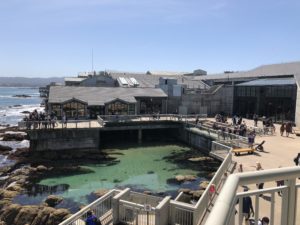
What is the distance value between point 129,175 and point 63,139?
37.4 feet

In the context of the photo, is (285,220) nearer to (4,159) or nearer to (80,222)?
(80,222)

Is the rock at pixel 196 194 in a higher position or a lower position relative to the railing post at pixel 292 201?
lower

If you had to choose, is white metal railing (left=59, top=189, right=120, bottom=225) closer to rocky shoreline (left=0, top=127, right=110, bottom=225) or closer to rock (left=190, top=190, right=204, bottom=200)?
rocky shoreline (left=0, top=127, right=110, bottom=225)

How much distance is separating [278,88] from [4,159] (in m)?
32.3

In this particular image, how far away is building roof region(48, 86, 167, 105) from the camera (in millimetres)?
41031

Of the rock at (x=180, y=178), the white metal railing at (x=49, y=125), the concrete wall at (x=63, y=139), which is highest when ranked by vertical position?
the white metal railing at (x=49, y=125)

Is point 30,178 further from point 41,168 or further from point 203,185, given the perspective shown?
point 203,185

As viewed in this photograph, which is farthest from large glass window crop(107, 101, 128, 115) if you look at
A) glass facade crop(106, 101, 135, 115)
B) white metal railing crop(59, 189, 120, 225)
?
white metal railing crop(59, 189, 120, 225)

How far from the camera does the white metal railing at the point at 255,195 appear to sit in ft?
6.27

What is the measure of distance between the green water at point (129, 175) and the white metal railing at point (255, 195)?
1892 cm

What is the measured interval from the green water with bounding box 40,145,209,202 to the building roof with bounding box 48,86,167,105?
10442mm

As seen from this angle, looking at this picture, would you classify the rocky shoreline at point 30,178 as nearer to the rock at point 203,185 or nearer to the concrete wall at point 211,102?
the rock at point 203,185

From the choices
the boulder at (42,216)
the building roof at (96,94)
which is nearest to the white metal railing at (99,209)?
the boulder at (42,216)

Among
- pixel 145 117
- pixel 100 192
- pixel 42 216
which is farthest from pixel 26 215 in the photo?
pixel 145 117
